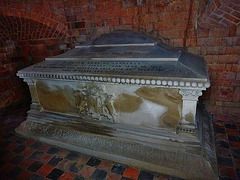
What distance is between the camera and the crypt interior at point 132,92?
1514mm

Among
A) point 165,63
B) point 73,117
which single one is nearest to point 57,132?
point 73,117

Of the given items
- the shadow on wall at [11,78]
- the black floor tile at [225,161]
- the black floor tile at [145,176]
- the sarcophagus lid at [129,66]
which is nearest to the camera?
the sarcophagus lid at [129,66]

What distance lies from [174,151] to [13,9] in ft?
10.7

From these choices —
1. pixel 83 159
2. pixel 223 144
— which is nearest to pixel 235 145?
pixel 223 144

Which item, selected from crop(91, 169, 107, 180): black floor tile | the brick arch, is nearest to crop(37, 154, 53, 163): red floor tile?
crop(91, 169, 107, 180): black floor tile

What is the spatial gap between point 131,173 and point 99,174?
1.04ft

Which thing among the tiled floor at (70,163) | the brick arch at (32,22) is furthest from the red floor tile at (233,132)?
the brick arch at (32,22)

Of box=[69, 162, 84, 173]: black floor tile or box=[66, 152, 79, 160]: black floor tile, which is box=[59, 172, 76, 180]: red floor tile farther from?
box=[66, 152, 79, 160]: black floor tile

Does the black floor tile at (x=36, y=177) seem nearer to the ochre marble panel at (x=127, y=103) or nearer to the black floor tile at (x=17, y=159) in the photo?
the black floor tile at (x=17, y=159)

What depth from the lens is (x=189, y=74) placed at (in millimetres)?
Answer: 1370

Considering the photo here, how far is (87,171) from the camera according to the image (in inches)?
64.1

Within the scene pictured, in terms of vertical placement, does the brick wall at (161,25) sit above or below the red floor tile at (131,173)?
above

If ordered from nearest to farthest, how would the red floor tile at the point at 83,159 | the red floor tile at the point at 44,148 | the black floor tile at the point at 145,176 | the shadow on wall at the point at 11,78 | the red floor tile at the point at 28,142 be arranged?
1. the black floor tile at the point at 145,176
2. the red floor tile at the point at 83,159
3. the red floor tile at the point at 44,148
4. the red floor tile at the point at 28,142
5. the shadow on wall at the point at 11,78

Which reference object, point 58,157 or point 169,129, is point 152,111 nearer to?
point 169,129
